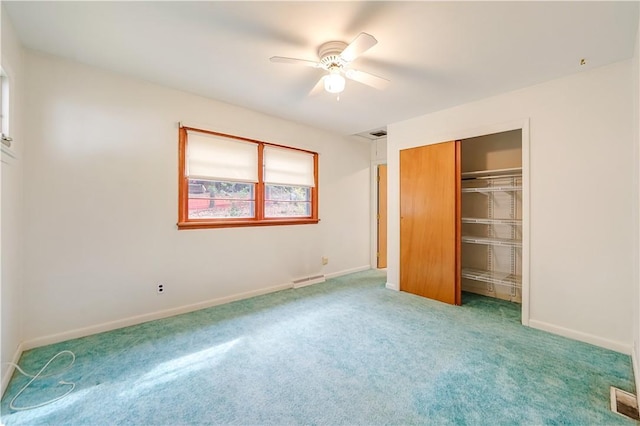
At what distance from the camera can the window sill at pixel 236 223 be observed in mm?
3135

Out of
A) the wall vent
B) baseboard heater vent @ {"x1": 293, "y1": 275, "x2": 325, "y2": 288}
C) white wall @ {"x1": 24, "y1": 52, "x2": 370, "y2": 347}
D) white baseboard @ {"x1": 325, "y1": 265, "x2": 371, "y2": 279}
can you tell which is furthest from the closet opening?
white wall @ {"x1": 24, "y1": 52, "x2": 370, "y2": 347}

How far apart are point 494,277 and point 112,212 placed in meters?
4.35

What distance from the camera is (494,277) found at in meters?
3.35

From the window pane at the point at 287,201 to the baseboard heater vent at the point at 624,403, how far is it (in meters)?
3.62

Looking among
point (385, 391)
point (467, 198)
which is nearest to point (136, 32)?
point (385, 391)

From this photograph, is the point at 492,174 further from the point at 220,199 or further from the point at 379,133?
the point at 220,199

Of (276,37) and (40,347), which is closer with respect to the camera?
(276,37)

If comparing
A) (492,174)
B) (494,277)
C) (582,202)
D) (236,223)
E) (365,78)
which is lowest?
(494,277)

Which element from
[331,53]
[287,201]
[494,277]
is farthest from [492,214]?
[331,53]

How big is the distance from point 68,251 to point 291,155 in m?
2.81

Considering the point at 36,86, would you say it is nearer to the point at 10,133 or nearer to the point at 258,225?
the point at 10,133

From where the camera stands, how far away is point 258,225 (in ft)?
12.3

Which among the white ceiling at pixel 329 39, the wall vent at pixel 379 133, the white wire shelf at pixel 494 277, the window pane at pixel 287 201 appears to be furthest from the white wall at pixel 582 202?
the window pane at pixel 287 201

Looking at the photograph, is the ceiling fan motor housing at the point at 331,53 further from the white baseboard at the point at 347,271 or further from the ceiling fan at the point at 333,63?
the white baseboard at the point at 347,271
